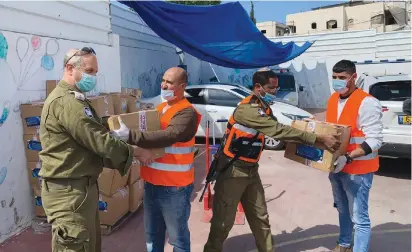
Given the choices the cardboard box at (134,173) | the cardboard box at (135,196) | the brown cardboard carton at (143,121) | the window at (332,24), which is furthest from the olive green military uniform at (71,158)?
the window at (332,24)

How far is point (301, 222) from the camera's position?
4.53 meters

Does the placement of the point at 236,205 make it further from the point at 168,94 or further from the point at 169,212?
the point at 168,94

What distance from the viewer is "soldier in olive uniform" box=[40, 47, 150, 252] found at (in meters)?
2.16

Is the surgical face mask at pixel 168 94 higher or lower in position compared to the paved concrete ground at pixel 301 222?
higher

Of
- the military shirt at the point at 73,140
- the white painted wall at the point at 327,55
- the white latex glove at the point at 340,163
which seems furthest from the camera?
the white painted wall at the point at 327,55

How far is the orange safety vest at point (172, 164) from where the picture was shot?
107 inches

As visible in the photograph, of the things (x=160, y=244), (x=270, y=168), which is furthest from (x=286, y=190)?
(x=160, y=244)

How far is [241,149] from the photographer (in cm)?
310

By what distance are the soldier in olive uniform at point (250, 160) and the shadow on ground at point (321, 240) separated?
63 centimetres

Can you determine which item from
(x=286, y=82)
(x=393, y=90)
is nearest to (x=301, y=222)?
(x=393, y=90)

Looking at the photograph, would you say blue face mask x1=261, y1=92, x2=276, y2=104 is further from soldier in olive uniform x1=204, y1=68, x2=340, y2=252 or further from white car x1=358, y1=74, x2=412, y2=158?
white car x1=358, y1=74, x2=412, y2=158

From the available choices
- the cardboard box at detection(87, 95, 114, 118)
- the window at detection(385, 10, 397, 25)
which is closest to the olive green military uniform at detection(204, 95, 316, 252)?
the cardboard box at detection(87, 95, 114, 118)

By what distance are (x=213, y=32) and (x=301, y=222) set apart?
3249mm

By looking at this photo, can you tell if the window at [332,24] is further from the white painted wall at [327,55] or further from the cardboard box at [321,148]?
the cardboard box at [321,148]
